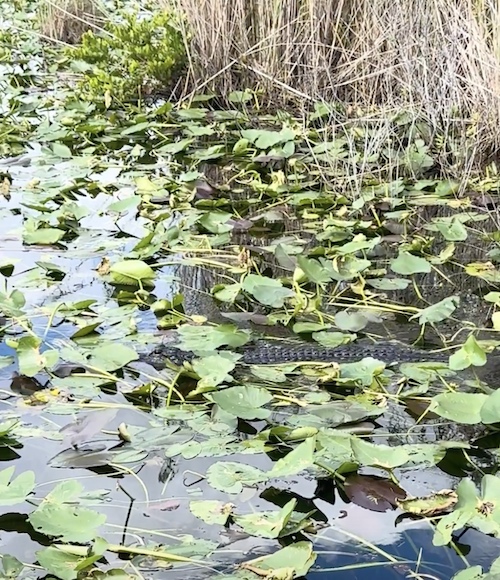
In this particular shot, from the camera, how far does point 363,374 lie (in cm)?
142

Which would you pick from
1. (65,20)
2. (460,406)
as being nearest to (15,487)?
(460,406)

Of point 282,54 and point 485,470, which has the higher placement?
point 282,54

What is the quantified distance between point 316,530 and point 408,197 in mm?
1602

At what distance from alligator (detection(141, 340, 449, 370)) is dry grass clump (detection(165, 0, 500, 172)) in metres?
1.21

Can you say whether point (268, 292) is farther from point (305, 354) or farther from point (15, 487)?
point (15, 487)

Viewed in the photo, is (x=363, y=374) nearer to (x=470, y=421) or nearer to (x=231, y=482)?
(x=470, y=421)

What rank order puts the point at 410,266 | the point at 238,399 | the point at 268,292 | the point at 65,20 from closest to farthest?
the point at 238,399, the point at 268,292, the point at 410,266, the point at 65,20

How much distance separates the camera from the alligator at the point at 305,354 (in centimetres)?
154

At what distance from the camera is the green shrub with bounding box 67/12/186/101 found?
140 inches

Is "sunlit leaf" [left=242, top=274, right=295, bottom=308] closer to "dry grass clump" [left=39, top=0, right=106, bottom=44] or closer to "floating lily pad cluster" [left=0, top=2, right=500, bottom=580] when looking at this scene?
"floating lily pad cluster" [left=0, top=2, right=500, bottom=580]

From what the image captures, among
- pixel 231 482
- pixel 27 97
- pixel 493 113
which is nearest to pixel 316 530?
pixel 231 482

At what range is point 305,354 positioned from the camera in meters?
1.55

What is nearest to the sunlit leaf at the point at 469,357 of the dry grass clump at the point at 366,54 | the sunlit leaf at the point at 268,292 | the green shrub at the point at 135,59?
the sunlit leaf at the point at 268,292

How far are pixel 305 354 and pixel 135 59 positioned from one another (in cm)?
256
